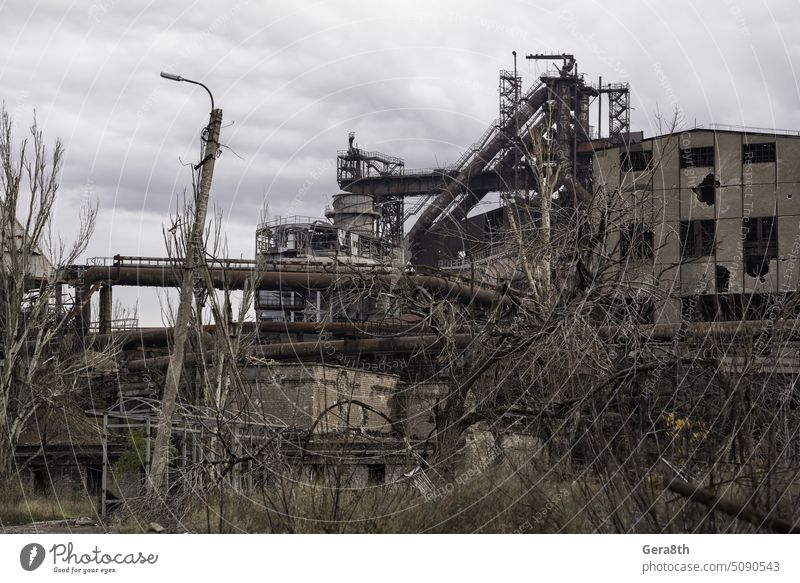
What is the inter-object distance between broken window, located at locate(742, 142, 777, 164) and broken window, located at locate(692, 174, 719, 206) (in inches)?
45.3

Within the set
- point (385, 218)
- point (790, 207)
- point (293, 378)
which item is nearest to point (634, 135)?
point (385, 218)

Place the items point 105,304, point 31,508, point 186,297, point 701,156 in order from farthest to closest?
1. point 105,304
2. point 701,156
3. point 31,508
4. point 186,297

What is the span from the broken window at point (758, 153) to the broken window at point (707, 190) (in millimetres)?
1151

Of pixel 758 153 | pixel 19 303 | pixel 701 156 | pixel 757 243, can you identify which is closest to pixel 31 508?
pixel 19 303

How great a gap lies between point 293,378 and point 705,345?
16308mm

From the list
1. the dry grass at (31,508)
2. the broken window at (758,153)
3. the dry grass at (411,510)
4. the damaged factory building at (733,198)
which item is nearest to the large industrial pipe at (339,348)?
the damaged factory building at (733,198)

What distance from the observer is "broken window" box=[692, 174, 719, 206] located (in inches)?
1068

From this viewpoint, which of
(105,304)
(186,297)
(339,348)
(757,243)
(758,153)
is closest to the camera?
(186,297)

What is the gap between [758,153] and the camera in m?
27.5

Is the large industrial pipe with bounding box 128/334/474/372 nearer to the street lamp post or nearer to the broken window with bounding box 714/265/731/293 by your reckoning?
the broken window with bounding box 714/265/731/293

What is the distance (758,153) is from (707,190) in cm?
197

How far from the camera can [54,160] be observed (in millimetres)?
19328

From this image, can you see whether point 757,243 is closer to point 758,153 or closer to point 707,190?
point 707,190

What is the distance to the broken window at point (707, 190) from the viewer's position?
1068 inches
